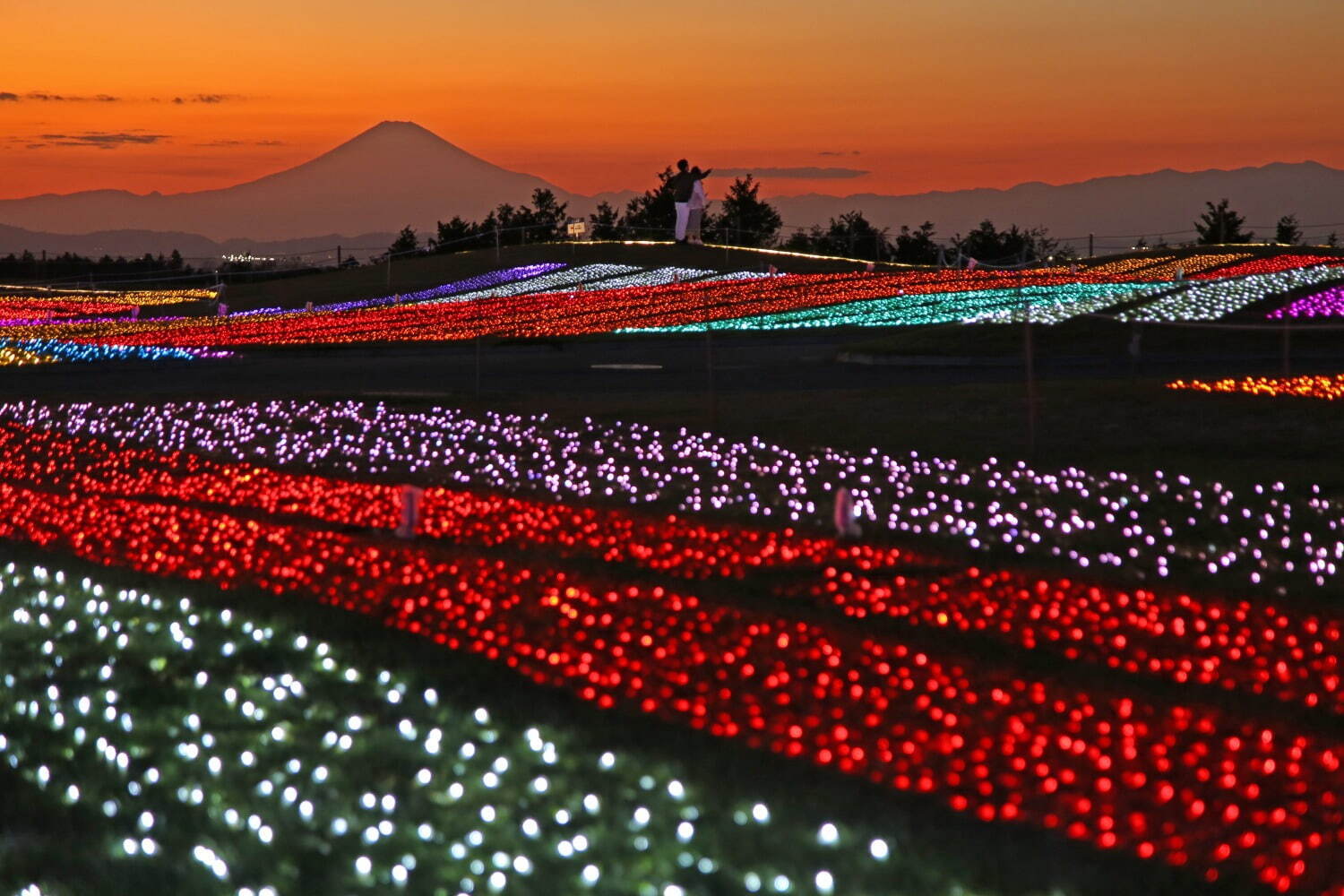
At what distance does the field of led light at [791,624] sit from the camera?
18.8 feet

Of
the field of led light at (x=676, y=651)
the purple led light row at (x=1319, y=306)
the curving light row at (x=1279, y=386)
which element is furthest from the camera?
the purple led light row at (x=1319, y=306)

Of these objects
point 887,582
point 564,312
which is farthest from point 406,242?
point 887,582

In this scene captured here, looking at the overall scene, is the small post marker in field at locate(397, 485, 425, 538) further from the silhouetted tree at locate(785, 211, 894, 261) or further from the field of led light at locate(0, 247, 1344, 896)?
the silhouetted tree at locate(785, 211, 894, 261)

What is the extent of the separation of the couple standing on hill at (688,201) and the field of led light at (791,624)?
4477 centimetres

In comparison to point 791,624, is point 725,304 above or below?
above

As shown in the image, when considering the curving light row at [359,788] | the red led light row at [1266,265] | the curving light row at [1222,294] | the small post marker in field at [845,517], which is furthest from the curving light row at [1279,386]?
the red led light row at [1266,265]

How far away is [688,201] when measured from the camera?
6091cm

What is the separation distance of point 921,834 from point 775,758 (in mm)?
981

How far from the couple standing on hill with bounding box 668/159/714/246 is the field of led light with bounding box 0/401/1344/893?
44.8 meters

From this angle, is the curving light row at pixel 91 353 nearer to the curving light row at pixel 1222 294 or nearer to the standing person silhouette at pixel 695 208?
the curving light row at pixel 1222 294

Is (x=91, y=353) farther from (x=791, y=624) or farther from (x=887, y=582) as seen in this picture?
(x=791, y=624)

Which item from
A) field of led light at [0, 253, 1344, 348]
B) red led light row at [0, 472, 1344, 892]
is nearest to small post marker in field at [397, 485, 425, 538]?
red led light row at [0, 472, 1344, 892]

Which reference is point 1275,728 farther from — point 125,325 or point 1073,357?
point 125,325

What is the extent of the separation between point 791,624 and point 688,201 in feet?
175
